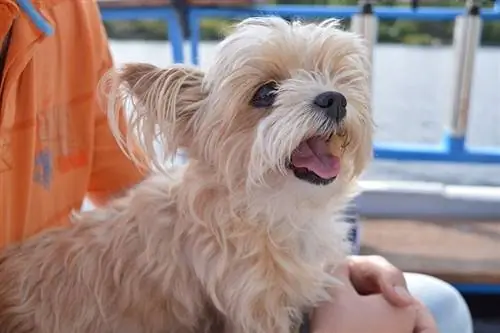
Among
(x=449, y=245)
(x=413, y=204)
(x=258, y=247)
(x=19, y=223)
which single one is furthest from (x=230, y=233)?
(x=413, y=204)

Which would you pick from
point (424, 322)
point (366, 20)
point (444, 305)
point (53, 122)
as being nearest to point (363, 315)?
point (424, 322)

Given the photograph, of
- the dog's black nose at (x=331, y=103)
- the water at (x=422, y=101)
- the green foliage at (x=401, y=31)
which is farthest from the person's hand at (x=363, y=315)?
the green foliage at (x=401, y=31)

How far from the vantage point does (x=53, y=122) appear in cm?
116

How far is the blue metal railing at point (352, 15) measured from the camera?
202 centimetres

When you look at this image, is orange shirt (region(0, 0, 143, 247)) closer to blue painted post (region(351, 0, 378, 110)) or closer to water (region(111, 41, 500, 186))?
blue painted post (region(351, 0, 378, 110))

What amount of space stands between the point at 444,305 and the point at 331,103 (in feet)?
1.60

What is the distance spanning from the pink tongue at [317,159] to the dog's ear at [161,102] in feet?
0.50

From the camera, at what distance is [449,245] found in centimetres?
189

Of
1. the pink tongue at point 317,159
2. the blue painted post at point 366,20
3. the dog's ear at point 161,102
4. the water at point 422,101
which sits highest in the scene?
the dog's ear at point 161,102

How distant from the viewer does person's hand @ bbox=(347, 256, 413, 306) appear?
3.75 ft

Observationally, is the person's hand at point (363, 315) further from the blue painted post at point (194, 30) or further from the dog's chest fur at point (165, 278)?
the blue painted post at point (194, 30)

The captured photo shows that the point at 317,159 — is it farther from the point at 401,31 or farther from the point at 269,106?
the point at 401,31

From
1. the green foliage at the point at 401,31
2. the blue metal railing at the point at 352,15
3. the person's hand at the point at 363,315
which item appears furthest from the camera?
the green foliage at the point at 401,31

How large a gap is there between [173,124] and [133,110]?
58 millimetres
